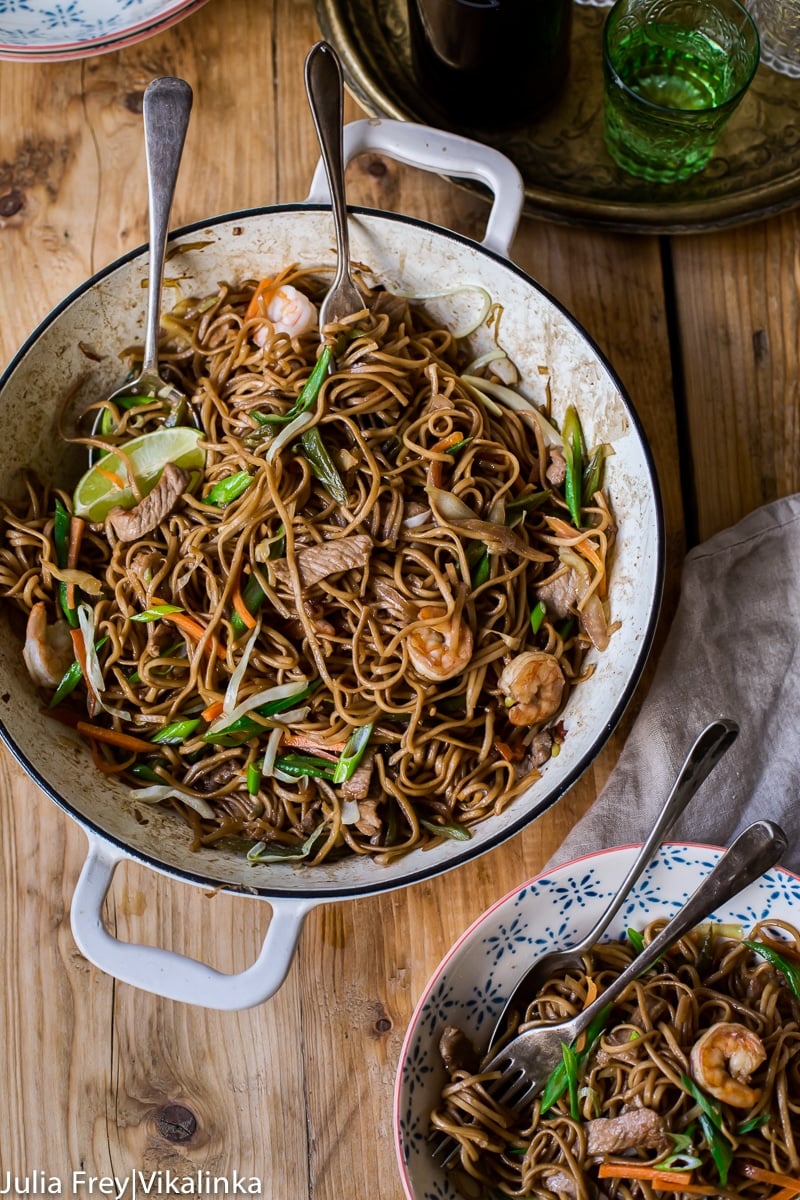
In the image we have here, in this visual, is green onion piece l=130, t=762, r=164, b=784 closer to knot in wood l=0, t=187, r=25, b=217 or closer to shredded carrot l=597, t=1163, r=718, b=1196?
shredded carrot l=597, t=1163, r=718, b=1196

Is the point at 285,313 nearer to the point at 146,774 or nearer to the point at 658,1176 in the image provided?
the point at 146,774

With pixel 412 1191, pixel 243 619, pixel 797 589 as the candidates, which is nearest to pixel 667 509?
pixel 797 589

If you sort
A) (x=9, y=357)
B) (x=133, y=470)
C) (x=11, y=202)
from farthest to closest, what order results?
(x=11, y=202)
(x=9, y=357)
(x=133, y=470)

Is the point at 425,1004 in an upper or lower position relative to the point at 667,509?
lower

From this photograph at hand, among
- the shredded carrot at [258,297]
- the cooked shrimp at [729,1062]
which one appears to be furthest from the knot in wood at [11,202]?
the cooked shrimp at [729,1062]

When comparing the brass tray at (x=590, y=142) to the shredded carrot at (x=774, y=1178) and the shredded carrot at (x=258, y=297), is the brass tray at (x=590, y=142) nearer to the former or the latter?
the shredded carrot at (x=258, y=297)

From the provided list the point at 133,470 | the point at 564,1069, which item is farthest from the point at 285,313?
the point at 564,1069

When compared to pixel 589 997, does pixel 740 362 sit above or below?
above

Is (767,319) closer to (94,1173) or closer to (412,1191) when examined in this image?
(412,1191)
